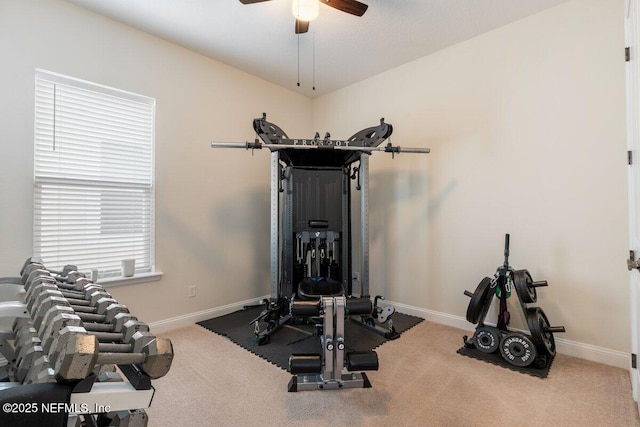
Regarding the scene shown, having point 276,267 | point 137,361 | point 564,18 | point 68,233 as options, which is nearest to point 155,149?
point 68,233

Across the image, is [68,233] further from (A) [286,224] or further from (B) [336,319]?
(B) [336,319]

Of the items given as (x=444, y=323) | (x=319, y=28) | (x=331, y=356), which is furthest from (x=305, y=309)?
(x=319, y=28)

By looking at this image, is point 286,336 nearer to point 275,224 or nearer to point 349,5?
point 275,224

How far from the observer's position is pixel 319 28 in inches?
109

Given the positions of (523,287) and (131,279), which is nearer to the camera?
(523,287)

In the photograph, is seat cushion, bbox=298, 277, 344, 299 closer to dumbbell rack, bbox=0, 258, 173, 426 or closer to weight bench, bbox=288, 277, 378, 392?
weight bench, bbox=288, 277, 378, 392

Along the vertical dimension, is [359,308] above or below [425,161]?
below

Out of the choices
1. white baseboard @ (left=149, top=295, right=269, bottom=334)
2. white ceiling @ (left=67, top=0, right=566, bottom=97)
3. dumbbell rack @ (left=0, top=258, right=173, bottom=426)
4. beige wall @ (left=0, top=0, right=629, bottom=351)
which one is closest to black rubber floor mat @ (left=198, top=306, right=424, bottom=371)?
white baseboard @ (left=149, top=295, right=269, bottom=334)

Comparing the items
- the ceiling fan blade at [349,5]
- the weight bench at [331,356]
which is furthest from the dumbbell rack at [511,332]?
the ceiling fan blade at [349,5]

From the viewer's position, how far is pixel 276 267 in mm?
2832

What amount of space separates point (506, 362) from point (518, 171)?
1.62 metres

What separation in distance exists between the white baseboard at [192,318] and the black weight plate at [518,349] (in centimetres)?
264

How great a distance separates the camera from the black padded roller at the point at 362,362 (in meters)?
1.86

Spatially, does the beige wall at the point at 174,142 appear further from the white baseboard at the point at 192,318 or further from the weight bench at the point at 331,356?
the weight bench at the point at 331,356
